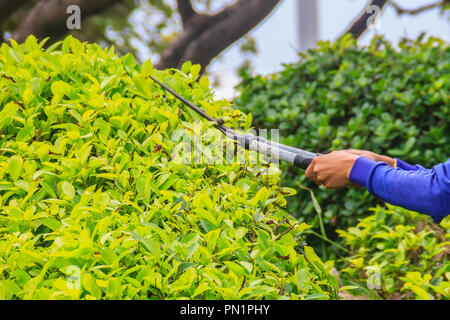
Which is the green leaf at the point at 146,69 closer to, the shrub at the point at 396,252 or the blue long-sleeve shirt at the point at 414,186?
the blue long-sleeve shirt at the point at 414,186

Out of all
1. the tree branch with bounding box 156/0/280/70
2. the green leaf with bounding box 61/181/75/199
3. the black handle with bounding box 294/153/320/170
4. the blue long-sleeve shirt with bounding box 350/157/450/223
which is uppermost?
the tree branch with bounding box 156/0/280/70

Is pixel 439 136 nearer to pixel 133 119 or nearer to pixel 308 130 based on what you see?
pixel 308 130

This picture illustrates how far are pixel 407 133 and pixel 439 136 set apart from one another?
272mm

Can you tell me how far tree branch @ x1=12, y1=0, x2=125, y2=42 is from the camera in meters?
5.14

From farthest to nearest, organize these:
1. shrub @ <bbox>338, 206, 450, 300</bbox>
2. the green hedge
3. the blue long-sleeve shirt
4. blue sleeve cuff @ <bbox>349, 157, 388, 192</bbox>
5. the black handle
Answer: the green hedge
shrub @ <bbox>338, 206, 450, 300</bbox>
the black handle
blue sleeve cuff @ <bbox>349, 157, 388, 192</bbox>
the blue long-sleeve shirt

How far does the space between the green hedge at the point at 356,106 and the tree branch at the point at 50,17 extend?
6.27ft

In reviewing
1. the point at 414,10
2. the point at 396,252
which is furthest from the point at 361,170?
the point at 414,10

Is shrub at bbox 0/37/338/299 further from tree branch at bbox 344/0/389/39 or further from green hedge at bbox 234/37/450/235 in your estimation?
tree branch at bbox 344/0/389/39

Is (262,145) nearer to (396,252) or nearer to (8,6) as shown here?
(396,252)

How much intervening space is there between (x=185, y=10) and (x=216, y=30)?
0.41 metres

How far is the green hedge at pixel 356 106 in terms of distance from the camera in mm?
4316

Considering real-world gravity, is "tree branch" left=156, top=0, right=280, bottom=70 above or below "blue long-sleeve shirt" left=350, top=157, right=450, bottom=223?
above

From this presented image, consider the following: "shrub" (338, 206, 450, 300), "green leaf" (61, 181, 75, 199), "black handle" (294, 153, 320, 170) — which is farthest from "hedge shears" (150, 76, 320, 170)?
"shrub" (338, 206, 450, 300)

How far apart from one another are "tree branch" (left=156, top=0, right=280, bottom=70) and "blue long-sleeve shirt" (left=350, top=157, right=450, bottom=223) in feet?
11.1
